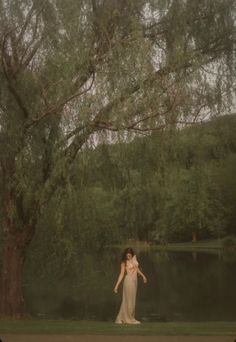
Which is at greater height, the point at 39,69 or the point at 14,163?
the point at 39,69

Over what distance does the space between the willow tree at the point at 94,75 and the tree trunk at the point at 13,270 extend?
720 mm

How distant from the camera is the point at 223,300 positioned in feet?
69.3

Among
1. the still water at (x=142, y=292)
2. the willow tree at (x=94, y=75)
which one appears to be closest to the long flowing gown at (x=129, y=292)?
the willow tree at (x=94, y=75)

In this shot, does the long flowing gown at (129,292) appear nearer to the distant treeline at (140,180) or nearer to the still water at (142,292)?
the distant treeline at (140,180)

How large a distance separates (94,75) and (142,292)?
47.2ft

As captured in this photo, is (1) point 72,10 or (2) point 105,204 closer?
(1) point 72,10

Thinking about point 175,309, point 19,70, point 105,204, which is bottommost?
point 175,309

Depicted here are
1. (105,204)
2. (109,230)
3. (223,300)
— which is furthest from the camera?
(223,300)

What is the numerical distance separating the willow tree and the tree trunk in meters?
0.72

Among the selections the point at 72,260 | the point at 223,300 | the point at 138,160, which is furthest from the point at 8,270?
the point at 223,300

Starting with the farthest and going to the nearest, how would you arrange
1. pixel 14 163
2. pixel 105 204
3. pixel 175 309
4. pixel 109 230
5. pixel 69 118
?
pixel 175 309 → pixel 109 230 → pixel 105 204 → pixel 14 163 → pixel 69 118

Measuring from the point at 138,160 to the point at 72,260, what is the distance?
3394 mm

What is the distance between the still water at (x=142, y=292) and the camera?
13547mm

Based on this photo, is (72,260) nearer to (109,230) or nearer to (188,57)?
(109,230)
